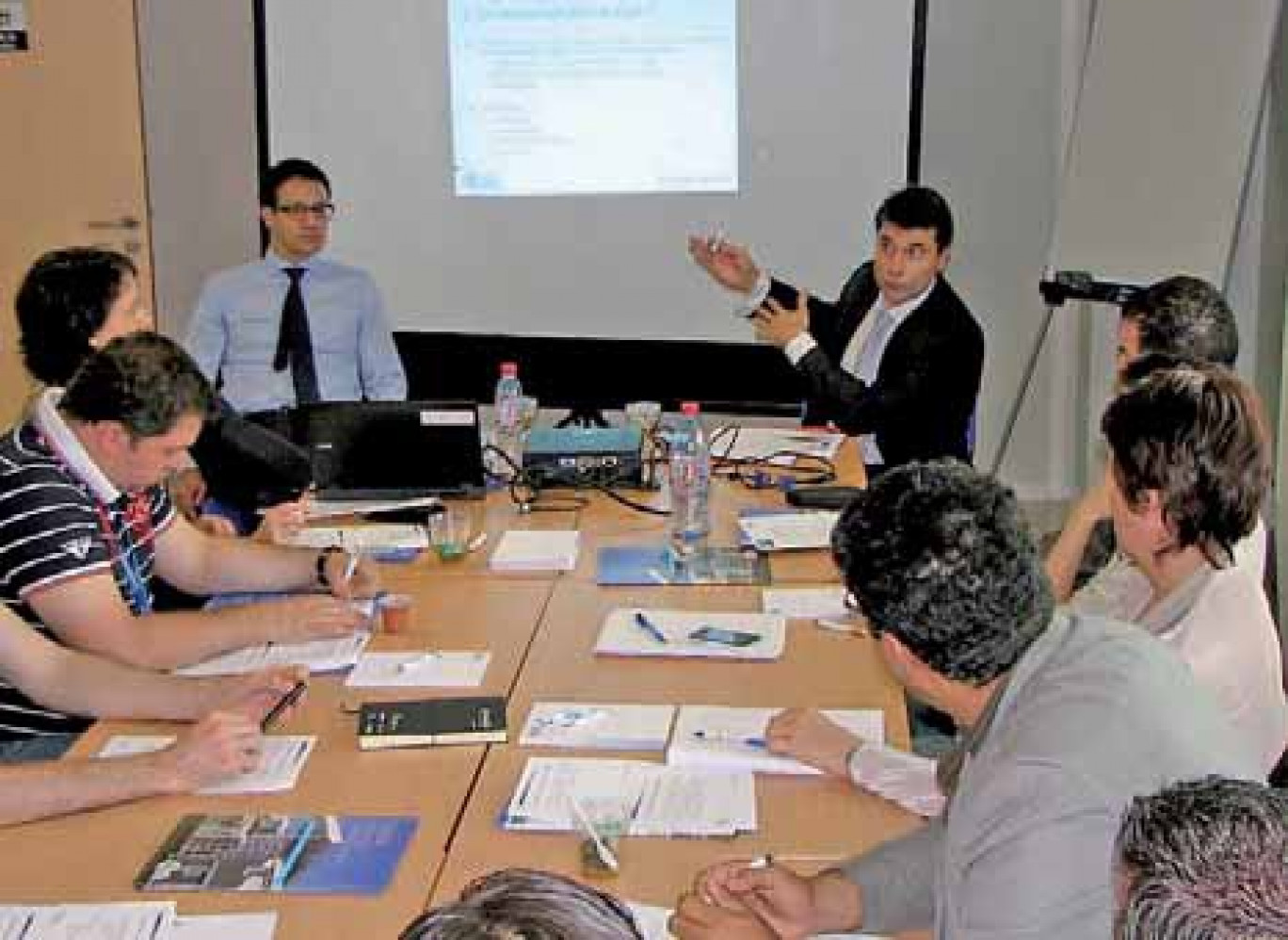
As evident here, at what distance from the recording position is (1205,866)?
995 mm

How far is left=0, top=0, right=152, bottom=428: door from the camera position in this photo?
5.53 m

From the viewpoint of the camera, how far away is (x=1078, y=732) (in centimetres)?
157

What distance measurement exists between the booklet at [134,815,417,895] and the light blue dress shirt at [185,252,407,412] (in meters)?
2.63

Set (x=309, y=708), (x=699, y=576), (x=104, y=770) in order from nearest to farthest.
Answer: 1. (x=104, y=770)
2. (x=309, y=708)
3. (x=699, y=576)

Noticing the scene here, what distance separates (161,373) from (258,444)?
118 cm

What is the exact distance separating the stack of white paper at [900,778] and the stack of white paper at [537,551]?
3.38ft

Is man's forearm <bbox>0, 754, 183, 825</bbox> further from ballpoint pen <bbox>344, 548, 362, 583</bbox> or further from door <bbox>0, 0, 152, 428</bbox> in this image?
door <bbox>0, 0, 152, 428</bbox>

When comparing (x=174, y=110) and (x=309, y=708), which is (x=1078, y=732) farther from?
(x=174, y=110)

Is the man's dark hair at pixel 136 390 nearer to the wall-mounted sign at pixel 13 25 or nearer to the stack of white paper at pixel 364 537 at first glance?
the stack of white paper at pixel 364 537

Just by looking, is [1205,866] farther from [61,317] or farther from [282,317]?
[282,317]

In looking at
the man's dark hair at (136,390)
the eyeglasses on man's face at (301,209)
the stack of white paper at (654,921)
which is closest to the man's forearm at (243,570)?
the man's dark hair at (136,390)

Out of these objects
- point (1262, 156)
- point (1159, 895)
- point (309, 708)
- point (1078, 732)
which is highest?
point (1262, 156)

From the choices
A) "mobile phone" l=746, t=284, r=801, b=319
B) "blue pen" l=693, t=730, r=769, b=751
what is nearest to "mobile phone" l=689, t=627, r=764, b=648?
"blue pen" l=693, t=730, r=769, b=751

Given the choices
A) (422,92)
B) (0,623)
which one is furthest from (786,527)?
(422,92)
